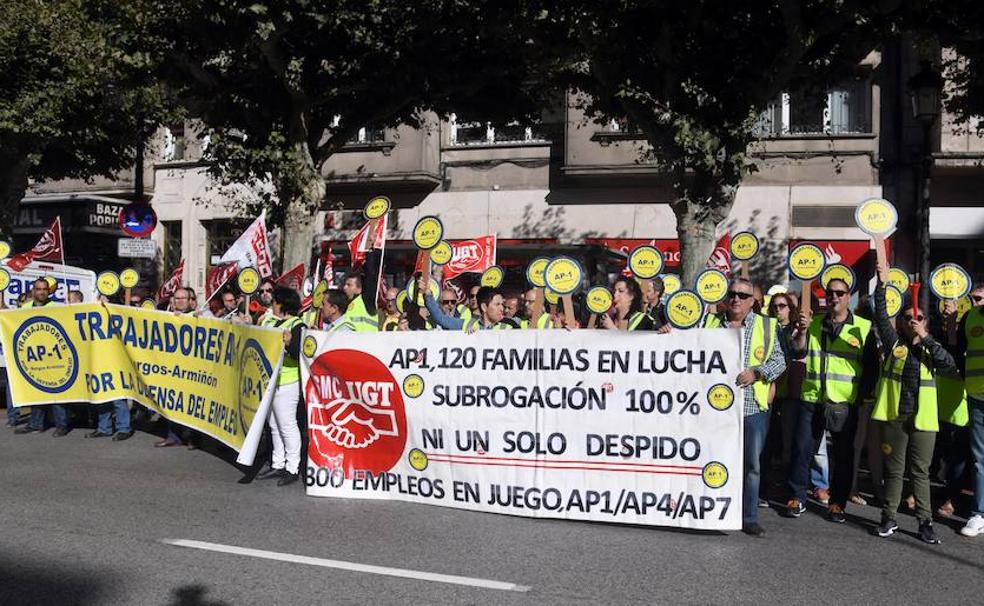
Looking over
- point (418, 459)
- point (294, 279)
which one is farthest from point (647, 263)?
point (294, 279)

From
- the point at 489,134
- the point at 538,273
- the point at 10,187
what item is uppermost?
the point at 489,134

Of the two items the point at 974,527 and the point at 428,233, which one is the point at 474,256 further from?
the point at 974,527

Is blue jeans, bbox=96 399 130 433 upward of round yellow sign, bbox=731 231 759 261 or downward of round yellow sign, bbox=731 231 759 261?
downward

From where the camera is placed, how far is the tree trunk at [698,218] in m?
10.6

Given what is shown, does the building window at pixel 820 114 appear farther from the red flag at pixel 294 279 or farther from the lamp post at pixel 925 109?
the red flag at pixel 294 279

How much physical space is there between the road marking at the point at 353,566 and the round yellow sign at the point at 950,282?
390 cm

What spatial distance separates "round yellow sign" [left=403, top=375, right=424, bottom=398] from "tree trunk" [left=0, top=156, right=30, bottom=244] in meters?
13.7

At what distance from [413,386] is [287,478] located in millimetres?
1667

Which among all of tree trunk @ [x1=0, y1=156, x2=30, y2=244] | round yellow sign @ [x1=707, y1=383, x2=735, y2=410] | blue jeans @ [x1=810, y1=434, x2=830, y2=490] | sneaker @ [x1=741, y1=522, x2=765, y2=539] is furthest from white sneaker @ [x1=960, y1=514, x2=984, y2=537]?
tree trunk @ [x1=0, y1=156, x2=30, y2=244]

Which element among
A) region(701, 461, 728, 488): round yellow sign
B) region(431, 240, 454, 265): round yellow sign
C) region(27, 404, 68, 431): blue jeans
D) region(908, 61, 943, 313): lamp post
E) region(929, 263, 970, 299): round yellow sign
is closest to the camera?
region(701, 461, 728, 488): round yellow sign

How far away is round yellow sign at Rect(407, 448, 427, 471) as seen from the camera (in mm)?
6656

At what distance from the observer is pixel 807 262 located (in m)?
7.19

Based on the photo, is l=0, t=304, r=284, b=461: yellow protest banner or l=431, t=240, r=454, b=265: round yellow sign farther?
l=431, t=240, r=454, b=265: round yellow sign

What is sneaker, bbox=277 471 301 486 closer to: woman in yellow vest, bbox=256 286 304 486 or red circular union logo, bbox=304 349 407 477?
woman in yellow vest, bbox=256 286 304 486
